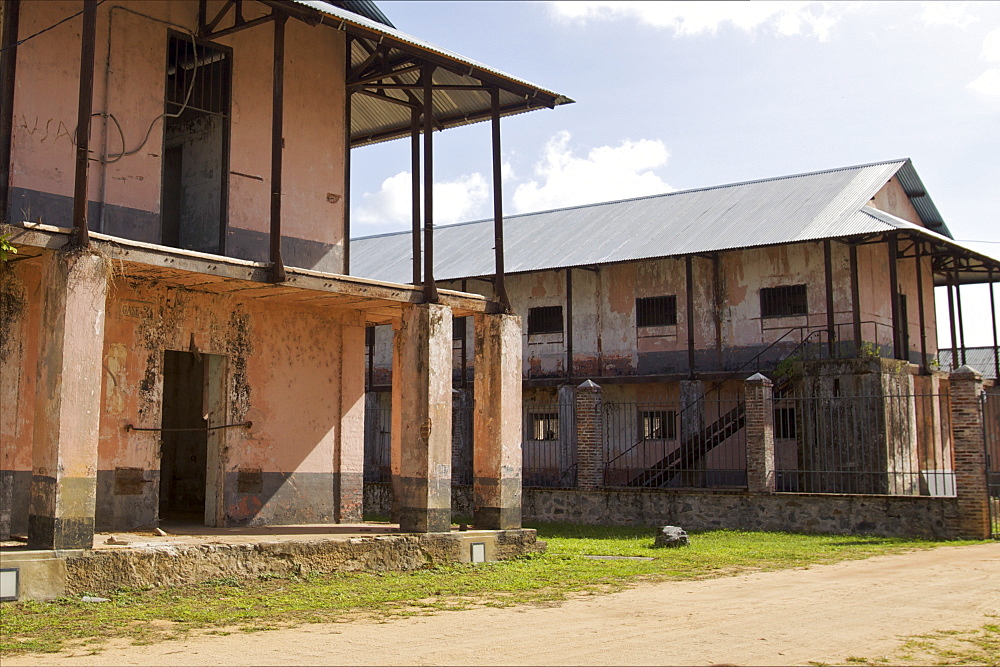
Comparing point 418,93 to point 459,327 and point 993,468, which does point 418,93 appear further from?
point 993,468

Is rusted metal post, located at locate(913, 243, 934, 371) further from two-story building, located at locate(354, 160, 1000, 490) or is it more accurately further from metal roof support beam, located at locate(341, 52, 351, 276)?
metal roof support beam, located at locate(341, 52, 351, 276)

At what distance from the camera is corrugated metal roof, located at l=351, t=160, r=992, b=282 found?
23.0 meters

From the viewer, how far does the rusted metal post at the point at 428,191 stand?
41.1 ft

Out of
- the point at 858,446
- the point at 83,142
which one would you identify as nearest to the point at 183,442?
the point at 83,142

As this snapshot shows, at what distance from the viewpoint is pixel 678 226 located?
2619 centimetres

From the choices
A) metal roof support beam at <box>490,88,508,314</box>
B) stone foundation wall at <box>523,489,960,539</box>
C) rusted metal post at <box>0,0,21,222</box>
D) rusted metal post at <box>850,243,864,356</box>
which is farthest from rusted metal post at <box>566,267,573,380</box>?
rusted metal post at <box>0,0,21,222</box>

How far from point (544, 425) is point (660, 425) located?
333 cm

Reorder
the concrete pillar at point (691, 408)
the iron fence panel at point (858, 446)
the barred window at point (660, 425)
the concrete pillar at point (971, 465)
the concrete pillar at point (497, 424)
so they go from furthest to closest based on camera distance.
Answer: the barred window at point (660, 425) < the concrete pillar at point (691, 408) < the iron fence panel at point (858, 446) < the concrete pillar at point (971, 465) < the concrete pillar at point (497, 424)

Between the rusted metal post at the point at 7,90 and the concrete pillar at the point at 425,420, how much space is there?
15.2ft

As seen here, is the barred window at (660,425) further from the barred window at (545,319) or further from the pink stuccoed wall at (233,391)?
the pink stuccoed wall at (233,391)

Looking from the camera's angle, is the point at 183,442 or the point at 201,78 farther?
the point at 183,442

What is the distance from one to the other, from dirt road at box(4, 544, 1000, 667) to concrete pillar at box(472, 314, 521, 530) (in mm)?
3011

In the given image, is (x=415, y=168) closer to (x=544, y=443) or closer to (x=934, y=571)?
(x=934, y=571)

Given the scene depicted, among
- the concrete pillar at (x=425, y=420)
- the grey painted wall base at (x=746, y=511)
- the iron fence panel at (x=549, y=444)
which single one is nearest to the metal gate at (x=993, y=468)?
the grey painted wall base at (x=746, y=511)
